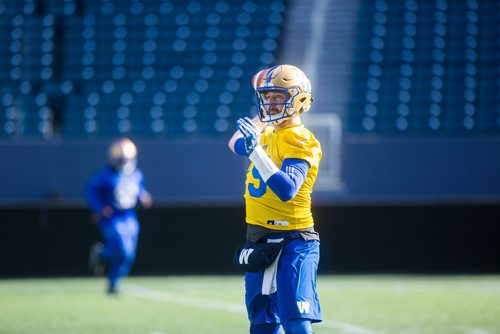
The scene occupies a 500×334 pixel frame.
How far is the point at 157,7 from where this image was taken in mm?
19469

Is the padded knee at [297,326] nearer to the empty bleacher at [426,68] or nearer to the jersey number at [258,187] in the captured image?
the jersey number at [258,187]

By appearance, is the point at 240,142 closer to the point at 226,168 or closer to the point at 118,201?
the point at 118,201

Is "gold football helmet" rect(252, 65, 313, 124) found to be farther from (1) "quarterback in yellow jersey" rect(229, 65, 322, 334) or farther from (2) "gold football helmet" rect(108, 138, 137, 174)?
(2) "gold football helmet" rect(108, 138, 137, 174)

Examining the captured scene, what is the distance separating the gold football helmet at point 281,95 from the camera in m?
5.52

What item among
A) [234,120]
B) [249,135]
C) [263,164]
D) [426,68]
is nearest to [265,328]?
[263,164]

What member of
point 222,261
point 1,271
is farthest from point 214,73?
point 1,271

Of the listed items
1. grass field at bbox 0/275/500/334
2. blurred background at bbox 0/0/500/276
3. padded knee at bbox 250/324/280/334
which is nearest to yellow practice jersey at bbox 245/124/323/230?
padded knee at bbox 250/324/280/334

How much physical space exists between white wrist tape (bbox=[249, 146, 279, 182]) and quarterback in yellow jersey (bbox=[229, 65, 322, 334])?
1 centimetres

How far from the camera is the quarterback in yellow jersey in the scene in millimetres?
5309

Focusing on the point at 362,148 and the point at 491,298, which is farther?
the point at 362,148

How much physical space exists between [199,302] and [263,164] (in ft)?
21.3

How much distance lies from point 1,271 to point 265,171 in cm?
1121

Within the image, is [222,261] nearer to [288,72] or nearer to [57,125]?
[57,125]

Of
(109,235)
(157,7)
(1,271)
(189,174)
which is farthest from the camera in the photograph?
(157,7)
